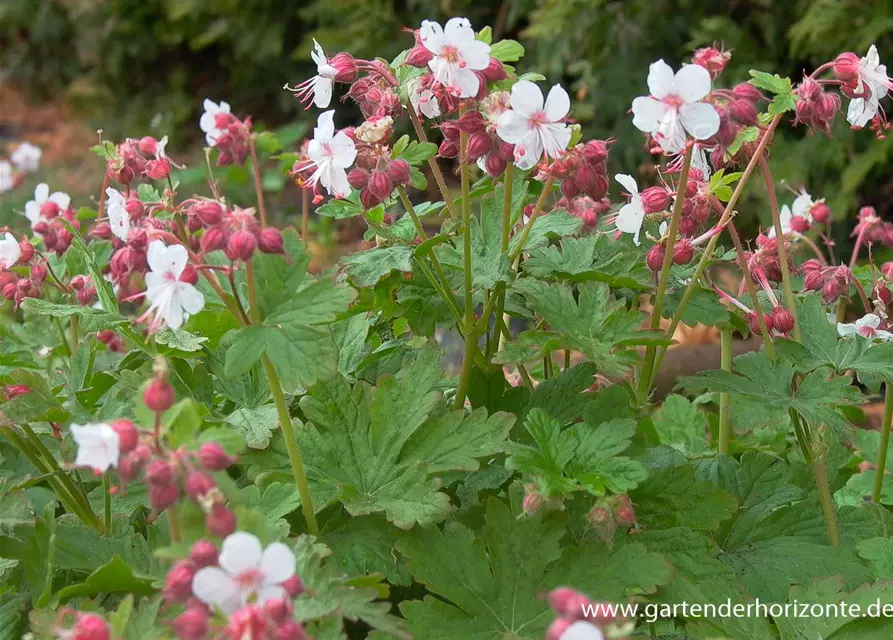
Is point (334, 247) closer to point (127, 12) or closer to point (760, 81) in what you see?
point (127, 12)

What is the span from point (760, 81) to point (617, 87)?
9.25 feet

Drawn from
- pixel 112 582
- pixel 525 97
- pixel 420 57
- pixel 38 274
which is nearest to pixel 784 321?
pixel 525 97

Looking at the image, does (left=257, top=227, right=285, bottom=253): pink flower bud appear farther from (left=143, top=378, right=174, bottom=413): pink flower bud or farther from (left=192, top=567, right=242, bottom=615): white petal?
(left=192, top=567, right=242, bottom=615): white petal

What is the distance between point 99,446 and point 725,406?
1.03 metres

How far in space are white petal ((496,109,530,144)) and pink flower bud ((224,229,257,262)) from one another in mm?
334

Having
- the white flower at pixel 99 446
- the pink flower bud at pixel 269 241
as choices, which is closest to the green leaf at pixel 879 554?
the pink flower bud at pixel 269 241

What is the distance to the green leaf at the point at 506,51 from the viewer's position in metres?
1.28

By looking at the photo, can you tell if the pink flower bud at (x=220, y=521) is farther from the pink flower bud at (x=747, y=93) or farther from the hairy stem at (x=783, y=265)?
the hairy stem at (x=783, y=265)

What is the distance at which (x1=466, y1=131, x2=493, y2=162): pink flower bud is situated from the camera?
1.22m

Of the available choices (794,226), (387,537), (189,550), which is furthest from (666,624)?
(794,226)

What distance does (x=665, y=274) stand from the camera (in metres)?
1.30

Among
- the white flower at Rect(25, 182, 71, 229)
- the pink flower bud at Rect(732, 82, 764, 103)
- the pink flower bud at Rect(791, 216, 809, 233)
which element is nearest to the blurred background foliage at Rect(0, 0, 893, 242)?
the pink flower bud at Rect(791, 216, 809, 233)

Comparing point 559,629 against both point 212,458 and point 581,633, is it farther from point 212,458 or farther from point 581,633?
point 212,458

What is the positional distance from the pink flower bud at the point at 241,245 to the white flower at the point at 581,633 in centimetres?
51
